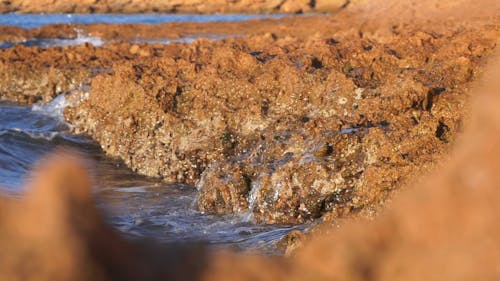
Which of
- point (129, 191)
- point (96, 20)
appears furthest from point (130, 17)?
point (129, 191)

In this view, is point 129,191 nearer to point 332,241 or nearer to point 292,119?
point 292,119

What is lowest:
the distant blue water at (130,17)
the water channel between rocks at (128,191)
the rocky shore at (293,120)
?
the distant blue water at (130,17)

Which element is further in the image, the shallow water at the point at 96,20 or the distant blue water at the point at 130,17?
the distant blue water at the point at 130,17

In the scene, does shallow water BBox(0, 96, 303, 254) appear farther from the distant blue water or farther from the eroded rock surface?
the distant blue water

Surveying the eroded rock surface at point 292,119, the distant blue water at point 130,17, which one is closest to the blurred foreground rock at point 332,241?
the eroded rock surface at point 292,119

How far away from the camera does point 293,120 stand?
27.4 ft

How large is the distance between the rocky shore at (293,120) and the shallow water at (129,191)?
184 millimetres

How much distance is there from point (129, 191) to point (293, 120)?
1.79 metres

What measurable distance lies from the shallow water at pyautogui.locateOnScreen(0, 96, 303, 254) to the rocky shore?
184 millimetres

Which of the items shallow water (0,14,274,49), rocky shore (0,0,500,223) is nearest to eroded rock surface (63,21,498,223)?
rocky shore (0,0,500,223)

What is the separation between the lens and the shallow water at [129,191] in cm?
656

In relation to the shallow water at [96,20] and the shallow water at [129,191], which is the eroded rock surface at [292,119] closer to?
the shallow water at [129,191]

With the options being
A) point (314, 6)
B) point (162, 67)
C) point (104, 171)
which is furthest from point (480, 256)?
point (314, 6)

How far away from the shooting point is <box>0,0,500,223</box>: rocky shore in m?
6.75
